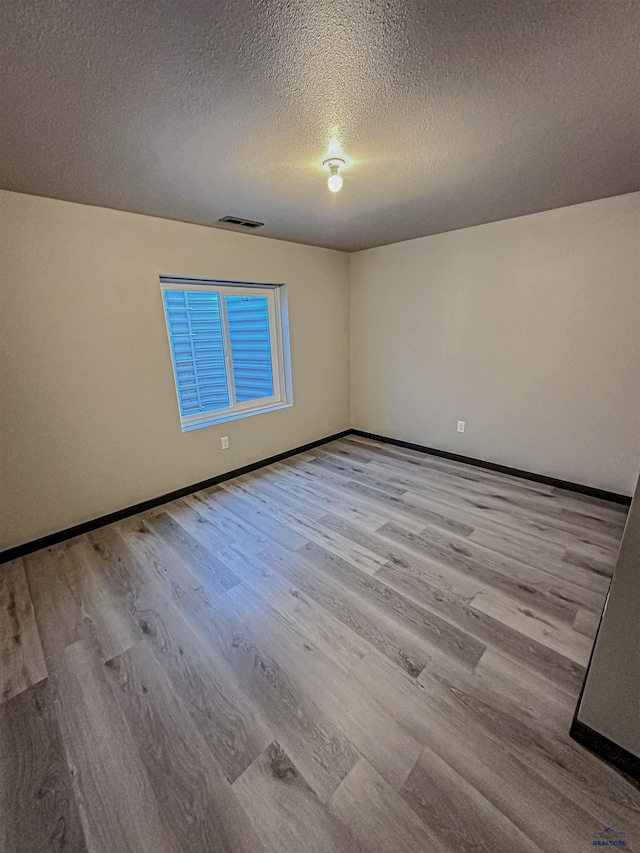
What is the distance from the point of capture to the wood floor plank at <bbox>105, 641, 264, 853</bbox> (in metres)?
1.02

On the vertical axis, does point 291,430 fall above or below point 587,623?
above

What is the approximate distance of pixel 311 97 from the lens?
4.30 ft

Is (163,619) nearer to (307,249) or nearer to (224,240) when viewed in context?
(224,240)

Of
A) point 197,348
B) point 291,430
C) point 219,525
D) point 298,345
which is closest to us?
point 219,525

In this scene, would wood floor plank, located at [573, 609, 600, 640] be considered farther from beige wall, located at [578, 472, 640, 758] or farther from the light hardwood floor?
beige wall, located at [578, 472, 640, 758]

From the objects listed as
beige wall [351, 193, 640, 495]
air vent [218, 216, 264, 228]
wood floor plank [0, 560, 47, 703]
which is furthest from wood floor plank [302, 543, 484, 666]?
air vent [218, 216, 264, 228]

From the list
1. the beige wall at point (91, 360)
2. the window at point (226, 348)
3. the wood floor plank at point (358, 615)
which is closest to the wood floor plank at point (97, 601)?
the beige wall at point (91, 360)

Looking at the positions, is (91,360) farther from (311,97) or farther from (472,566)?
(472,566)

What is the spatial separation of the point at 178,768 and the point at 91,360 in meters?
2.45

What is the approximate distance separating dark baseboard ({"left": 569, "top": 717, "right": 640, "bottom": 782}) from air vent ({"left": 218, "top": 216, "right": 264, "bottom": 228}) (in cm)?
350

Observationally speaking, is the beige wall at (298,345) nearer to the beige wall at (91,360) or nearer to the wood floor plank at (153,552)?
the beige wall at (91,360)

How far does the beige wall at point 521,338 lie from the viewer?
2605mm

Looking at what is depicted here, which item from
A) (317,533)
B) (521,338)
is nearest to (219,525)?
(317,533)

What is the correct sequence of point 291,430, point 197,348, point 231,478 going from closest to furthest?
point 197,348, point 231,478, point 291,430
